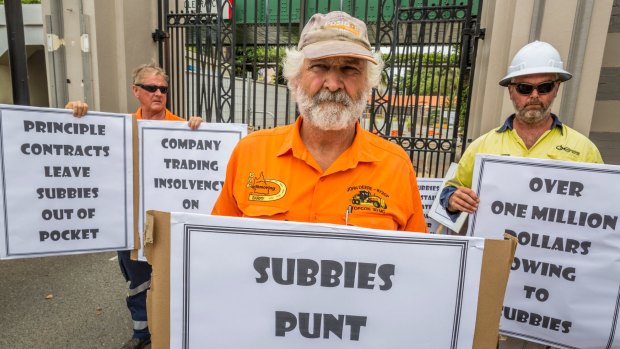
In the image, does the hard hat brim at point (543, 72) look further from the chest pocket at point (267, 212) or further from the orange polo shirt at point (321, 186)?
the chest pocket at point (267, 212)

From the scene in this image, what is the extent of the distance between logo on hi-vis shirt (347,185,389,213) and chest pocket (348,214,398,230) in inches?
1.3

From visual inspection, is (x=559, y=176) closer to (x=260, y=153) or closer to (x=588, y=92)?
(x=260, y=153)

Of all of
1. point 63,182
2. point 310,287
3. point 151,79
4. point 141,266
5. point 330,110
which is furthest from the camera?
point 151,79

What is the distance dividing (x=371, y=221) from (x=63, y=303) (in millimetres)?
3614

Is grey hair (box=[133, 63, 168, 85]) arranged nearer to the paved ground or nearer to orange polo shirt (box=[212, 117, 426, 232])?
orange polo shirt (box=[212, 117, 426, 232])

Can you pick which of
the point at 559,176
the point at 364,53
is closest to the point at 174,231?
the point at 364,53

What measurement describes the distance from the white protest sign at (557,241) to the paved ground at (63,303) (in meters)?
3.07

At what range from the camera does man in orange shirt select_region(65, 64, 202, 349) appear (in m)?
3.00

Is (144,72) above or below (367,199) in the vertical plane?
above

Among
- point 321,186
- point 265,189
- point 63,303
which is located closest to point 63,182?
point 63,303

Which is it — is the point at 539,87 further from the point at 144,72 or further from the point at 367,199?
the point at 144,72

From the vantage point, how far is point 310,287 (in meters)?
1.29

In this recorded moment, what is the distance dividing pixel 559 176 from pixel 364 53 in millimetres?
1178

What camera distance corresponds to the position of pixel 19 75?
15.7 ft
